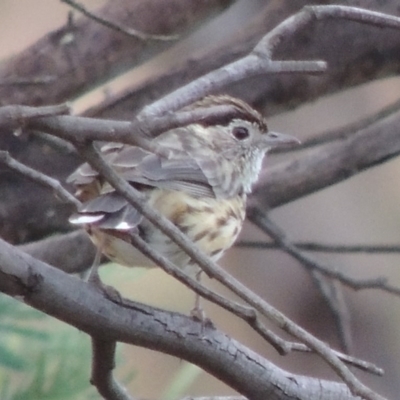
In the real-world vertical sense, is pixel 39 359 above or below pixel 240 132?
below

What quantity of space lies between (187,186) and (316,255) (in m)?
2.63

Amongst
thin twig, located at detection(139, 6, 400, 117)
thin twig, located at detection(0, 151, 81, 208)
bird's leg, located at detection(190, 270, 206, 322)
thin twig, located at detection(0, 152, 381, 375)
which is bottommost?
bird's leg, located at detection(190, 270, 206, 322)

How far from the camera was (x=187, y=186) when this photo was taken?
1.76 metres

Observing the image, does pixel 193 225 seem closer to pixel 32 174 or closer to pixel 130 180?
pixel 130 180

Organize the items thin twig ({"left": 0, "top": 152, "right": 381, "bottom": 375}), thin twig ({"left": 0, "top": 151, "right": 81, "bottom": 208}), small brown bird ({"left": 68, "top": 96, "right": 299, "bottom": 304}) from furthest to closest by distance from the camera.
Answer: small brown bird ({"left": 68, "top": 96, "right": 299, "bottom": 304}) < thin twig ({"left": 0, "top": 151, "right": 81, "bottom": 208}) < thin twig ({"left": 0, "top": 152, "right": 381, "bottom": 375})

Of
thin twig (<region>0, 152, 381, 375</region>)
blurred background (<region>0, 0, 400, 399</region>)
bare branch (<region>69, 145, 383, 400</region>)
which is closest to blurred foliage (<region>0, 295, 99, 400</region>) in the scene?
thin twig (<region>0, 152, 381, 375</region>)

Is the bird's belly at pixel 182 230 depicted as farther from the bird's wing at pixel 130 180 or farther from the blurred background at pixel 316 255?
the blurred background at pixel 316 255

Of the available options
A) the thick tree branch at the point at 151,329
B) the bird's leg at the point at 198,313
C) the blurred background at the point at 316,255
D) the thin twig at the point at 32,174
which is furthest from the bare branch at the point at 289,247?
the blurred background at the point at 316,255

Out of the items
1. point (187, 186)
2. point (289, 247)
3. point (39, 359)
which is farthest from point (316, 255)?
point (187, 186)

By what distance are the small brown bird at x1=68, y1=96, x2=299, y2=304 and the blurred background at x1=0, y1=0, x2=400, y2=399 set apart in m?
2.14

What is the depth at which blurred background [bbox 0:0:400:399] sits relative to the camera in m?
4.55

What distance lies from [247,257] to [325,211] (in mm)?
484

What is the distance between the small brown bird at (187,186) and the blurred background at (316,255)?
7.03ft

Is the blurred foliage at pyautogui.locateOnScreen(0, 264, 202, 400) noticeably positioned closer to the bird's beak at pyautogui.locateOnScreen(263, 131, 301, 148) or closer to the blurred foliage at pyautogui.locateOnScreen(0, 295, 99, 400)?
the blurred foliage at pyautogui.locateOnScreen(0, 295, 99, 400)
